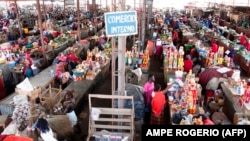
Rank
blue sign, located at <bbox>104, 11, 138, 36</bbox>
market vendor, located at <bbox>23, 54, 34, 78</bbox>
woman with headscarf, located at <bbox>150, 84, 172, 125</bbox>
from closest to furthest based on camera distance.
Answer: blue sign, located at <bbox>104, 11, 138, 36</bbox> → woman with headscarf, located at <bbox>150, 84, 172, 125</bbox> → market vendor, located at <bbox>23, 54, 34, 78</bbox>

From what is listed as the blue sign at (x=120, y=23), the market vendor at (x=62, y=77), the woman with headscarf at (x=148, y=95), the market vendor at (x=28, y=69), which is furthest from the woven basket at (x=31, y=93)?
the blue sign at (x=120, y=23)

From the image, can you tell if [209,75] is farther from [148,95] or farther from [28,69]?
[28,69]

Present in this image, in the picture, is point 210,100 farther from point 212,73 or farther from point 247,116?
point 247,116

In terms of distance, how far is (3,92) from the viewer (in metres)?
9.16

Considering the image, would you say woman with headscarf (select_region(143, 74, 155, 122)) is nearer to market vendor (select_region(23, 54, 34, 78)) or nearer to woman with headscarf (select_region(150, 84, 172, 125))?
woman with headscarf (select_region(150, 84, 172, 125))

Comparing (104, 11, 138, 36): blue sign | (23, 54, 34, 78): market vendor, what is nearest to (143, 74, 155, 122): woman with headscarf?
(104, 11, 138, 36): blue sign

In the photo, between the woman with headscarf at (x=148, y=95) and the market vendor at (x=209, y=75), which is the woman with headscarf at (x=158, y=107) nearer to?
the woman with headscarf at (x=148, y=95)

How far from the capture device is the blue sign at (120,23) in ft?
15.3

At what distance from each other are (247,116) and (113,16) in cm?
384

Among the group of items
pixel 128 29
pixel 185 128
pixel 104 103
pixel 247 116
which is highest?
pixel 128 29

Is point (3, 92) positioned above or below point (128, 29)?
below

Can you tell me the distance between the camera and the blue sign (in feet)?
15.3

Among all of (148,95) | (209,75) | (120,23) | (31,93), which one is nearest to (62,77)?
(31,93)

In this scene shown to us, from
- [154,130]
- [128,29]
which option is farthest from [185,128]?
[128,29]
